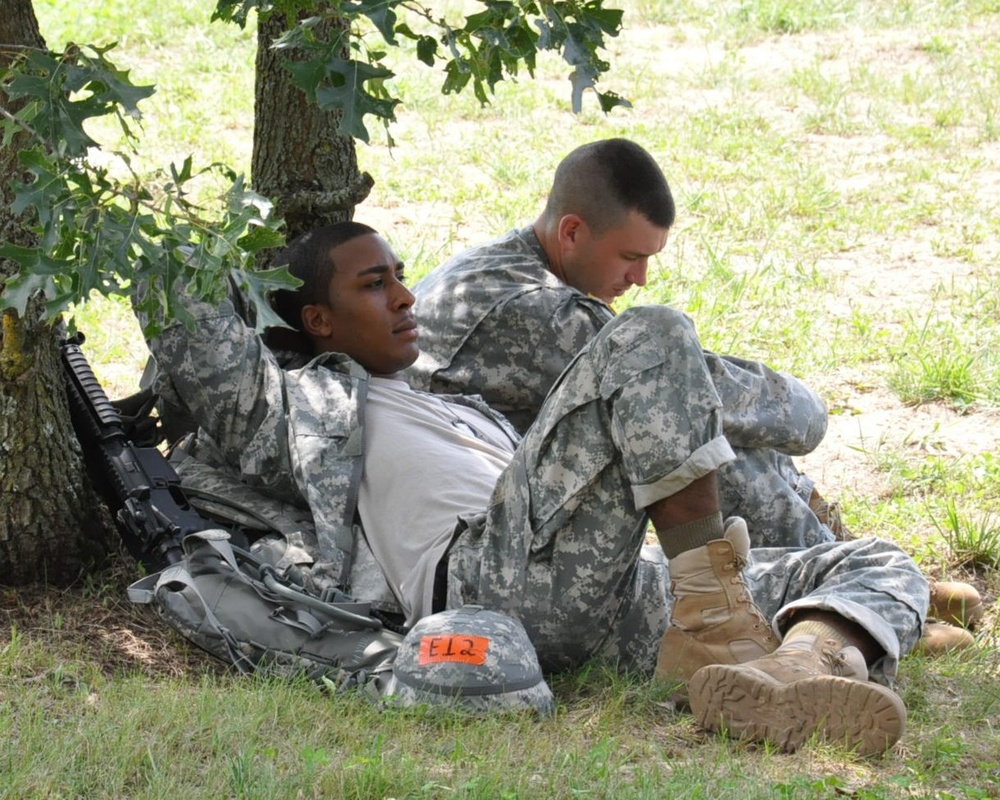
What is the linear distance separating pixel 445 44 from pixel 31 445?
5.93 ft

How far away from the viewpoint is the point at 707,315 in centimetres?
700

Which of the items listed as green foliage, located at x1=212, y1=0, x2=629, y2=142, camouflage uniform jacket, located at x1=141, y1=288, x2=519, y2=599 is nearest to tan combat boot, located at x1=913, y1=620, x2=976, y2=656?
camouflage uniform jacket, located at x1=141, y1=288, x2=519, y2=599

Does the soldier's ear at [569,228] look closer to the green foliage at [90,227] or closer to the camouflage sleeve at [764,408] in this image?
the camouflage sleeve at [764,408]

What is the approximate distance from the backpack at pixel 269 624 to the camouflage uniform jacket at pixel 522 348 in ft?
3.37

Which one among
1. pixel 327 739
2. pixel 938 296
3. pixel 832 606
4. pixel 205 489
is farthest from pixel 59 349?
pixel 938 296

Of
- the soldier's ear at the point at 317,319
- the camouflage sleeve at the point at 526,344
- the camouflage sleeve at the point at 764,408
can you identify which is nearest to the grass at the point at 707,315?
the camouflage sleeve at the point at 764,408

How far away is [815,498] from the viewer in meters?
4.80

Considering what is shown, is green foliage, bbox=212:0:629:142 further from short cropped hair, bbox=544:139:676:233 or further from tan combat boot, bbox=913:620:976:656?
tan combat boot, bbox=913:620:976:656

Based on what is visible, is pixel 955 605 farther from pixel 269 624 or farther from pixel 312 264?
pixel 312 264

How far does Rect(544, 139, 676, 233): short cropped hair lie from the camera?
4781 mm

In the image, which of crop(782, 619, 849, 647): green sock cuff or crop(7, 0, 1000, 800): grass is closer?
crop(7, 0, 1000, 800): grass

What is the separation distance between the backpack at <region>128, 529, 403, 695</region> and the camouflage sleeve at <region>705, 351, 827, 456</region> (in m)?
1.24

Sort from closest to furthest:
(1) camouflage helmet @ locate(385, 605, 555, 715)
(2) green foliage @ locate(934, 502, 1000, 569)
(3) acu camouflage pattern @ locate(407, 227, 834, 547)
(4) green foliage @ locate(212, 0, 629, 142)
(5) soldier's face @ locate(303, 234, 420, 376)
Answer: (4) green foliage @ locate(212, 0, 629, 142), (1) camouflage helmet @ locate(385, 605, 555, 715), (5) soldier's face @ locate(303, 234, 420, 376), (3) acu camouflage pattern @ locate(407, 227, 834, 547), (2) green foliage @ locate(934, 502, 1000, 569)

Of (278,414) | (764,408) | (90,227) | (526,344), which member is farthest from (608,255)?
(90,227)
